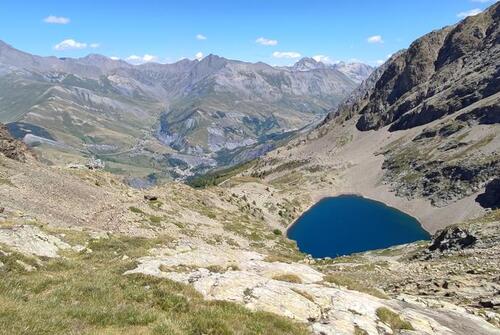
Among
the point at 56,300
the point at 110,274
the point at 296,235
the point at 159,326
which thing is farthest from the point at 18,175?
the point at 296,235

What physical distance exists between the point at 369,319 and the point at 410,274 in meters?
29.0

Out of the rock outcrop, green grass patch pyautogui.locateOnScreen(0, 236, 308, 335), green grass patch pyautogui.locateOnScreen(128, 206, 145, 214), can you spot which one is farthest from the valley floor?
the rock outcrop

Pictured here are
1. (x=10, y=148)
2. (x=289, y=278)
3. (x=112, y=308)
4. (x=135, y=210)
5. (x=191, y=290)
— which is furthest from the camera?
(x=10, y=148)

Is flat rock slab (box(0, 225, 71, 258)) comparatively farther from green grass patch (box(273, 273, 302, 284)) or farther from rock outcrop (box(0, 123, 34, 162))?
rock outcrop (box(0, 123, 34, 162))

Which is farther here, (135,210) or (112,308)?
(135,210)

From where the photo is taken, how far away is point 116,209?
226ft

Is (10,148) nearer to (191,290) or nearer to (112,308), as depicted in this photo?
(191,290)

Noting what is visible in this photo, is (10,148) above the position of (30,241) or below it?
above

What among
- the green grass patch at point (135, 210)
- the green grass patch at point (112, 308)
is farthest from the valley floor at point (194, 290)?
the green grass patch at point (135, 210)

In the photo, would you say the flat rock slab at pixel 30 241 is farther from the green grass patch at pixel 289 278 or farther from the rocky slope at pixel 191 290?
the green grass patch at pixel 289 278

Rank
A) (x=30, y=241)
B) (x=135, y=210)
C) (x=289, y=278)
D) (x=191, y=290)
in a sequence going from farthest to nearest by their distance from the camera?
1. (x=135, y=210)
2. (x=30, y=241)
3. (x=289, y=278)
4. (x=191, y=290)

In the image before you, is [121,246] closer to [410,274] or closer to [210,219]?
[410,274]

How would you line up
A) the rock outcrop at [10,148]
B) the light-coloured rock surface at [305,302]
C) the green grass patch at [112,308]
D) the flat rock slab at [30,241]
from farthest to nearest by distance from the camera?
the rock outcrop at [10,148] < the flat rock slab at [30,241] < the light-coloured rock surface at [305,302] < the green grass patch at [112,308]

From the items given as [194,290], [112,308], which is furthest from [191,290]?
[112,308]
